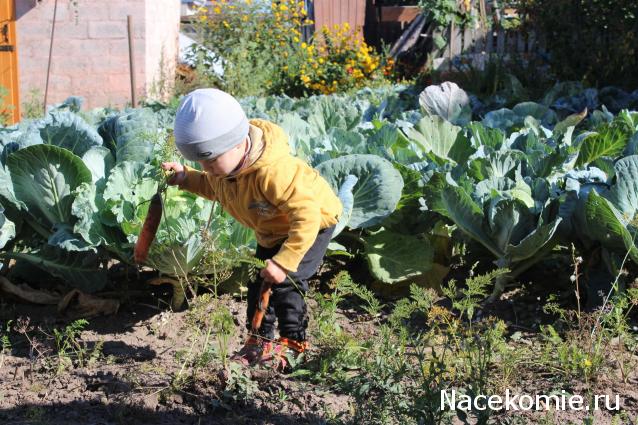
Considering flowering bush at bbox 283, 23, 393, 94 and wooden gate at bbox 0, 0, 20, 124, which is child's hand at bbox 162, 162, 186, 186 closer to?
wooden gate at bbox 0, 0, 20, 124

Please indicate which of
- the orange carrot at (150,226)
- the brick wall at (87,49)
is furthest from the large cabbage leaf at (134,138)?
the brick wall at (87,49)

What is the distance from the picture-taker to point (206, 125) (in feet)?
8.65

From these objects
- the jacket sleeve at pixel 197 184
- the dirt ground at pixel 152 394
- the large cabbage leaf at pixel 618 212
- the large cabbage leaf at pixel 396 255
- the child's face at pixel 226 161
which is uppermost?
the child's face at pixel 226 161

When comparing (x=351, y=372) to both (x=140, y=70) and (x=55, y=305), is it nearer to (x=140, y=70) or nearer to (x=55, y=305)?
(x=55, y=305)

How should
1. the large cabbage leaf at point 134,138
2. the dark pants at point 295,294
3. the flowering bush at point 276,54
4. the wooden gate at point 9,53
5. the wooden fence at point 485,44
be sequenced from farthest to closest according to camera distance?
the flowering bush at point 276,54
the wooden gate at point 9,53
the wooden fence at point 485,44
the large cabbage leaf at point 134,138
the dark pants at point 295,294

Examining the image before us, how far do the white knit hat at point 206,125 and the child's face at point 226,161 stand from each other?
44 mm

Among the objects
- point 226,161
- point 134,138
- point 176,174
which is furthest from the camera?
point 134,138

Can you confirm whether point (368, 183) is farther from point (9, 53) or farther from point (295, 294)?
point (9, 53)

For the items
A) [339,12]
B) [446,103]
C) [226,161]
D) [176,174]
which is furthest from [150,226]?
[339,12]

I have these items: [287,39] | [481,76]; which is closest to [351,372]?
[481,76]

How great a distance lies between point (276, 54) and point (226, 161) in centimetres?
1073

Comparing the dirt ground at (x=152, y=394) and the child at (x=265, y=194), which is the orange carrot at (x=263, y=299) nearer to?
the child at (x=265, y=194)

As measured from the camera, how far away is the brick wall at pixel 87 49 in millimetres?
11297

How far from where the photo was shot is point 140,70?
1134cm
